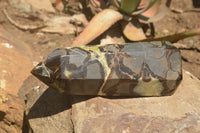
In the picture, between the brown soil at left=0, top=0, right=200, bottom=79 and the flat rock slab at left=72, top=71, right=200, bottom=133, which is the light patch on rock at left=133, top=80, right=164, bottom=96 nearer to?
the flat rock slab at left=72, top=71, right=200, bottom=133

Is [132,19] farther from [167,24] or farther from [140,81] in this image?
[140,81]

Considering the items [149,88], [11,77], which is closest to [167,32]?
[149,88]

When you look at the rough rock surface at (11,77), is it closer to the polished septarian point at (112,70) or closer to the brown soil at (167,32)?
the brown soil at (167,32)

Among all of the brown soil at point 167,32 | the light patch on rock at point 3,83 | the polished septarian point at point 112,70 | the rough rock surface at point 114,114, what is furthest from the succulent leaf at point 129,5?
the light patch on rock at point 3,83

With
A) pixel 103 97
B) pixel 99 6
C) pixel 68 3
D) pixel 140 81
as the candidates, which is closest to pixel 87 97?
pixel 103 97

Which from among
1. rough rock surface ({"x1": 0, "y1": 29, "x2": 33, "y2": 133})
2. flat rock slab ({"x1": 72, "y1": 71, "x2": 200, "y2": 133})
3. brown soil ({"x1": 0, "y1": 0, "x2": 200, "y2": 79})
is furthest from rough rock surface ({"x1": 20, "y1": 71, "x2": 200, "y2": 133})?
brown soil ({"x1": 0, "y1": 0, "x2": 200, "y2": 79})

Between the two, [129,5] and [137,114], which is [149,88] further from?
[129,5]

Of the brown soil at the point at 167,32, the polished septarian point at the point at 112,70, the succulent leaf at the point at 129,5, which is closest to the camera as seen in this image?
the polished septarian point at the point at 112,70
